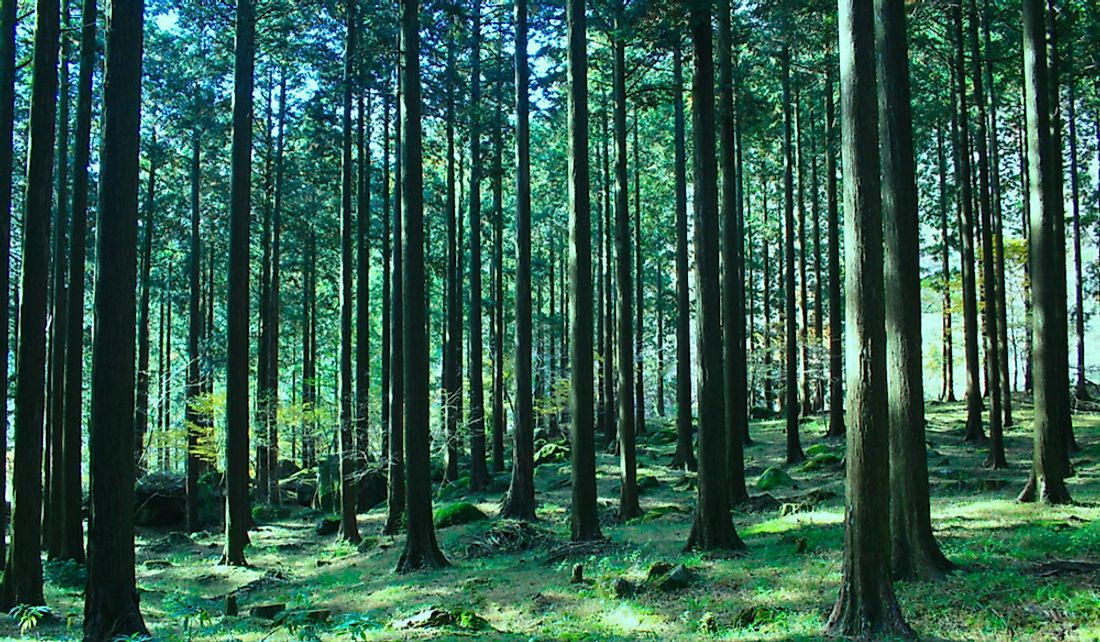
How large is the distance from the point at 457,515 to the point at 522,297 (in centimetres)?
599

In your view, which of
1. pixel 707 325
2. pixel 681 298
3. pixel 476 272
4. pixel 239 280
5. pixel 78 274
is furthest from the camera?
pixel 681 298

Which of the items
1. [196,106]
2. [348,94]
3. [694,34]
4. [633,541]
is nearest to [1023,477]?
[633,541]

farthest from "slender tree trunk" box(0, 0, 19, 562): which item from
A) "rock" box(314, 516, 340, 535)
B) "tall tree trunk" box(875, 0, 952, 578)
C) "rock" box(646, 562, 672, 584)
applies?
"rock" box(314, 516, 340, 535)

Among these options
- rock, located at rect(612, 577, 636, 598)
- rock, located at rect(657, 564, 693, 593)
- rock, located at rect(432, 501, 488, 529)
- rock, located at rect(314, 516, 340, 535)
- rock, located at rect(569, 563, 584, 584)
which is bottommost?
rock, located at rect(314, 516, 340, 535)

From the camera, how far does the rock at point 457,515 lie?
1942cm

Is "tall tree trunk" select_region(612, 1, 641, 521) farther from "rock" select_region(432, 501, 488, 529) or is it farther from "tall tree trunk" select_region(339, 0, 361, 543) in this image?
"tall tree trunk" select_region(339, 0, 361, 543)

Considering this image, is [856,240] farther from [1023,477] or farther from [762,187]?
[762,187]

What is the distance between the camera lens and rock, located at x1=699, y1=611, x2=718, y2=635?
8.19 meters

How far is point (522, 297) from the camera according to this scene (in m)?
17.6

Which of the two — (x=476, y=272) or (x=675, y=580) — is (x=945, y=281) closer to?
(x=476, y=272)

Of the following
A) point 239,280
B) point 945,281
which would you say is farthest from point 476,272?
point 945,281

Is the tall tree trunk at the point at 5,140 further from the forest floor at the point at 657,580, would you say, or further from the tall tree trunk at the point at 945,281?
the tall tree trunk at the point at 945,281

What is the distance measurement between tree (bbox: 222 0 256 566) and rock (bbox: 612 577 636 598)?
29.6ft

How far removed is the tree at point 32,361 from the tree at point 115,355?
309cm
